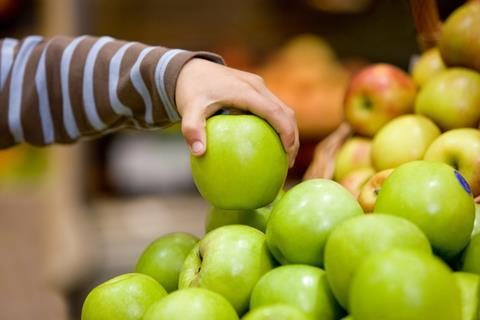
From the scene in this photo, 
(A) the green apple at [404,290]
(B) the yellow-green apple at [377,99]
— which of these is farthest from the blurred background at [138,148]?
(A) the green apple at [404,290]

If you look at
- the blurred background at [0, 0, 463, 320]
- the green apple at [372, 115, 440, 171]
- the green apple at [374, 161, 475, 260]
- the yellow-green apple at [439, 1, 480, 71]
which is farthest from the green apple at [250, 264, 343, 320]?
the blurred background at [0, 0, 463, 320]

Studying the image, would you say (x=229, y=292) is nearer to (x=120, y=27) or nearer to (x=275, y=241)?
(x=275, y=241)

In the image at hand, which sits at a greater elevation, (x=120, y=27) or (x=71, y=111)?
(x=71, y=111)

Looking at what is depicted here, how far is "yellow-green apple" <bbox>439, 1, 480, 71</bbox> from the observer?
1041 mm

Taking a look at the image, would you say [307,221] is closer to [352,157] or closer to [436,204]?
[436,204]

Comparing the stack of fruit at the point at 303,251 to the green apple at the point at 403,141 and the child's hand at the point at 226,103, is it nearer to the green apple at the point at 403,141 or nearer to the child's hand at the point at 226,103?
the child's hand at the point at 226,103

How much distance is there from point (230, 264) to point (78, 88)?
0.55 metres

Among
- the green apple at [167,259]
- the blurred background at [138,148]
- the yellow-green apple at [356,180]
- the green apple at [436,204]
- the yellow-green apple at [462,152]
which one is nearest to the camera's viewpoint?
the green apple at [436,204]

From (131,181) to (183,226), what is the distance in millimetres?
282

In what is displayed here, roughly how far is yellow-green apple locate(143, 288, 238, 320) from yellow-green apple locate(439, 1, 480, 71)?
665 mm

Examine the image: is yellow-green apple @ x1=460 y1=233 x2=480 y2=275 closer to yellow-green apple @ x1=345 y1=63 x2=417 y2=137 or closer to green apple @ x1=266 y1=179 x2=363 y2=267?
green apple @ x1=266 y1=179 x2=363 y2=267

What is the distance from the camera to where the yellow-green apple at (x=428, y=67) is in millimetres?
1139

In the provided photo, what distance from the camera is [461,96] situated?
1016 millimetres

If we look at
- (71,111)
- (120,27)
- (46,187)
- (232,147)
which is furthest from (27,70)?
(120,27)
